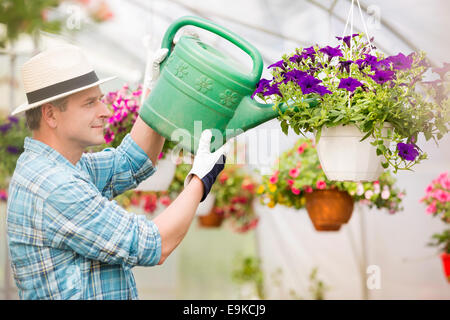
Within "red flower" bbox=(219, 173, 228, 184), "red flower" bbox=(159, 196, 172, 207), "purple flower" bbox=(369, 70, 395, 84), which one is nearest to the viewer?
"purple flower" bbox=(369, 70, 395, 84)

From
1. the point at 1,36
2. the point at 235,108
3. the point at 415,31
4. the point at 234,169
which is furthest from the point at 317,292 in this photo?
the point at 235,108

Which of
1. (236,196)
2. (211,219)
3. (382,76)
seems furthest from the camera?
(211,219)

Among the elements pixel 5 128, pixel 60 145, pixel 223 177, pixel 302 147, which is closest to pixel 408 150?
pixel 60 145

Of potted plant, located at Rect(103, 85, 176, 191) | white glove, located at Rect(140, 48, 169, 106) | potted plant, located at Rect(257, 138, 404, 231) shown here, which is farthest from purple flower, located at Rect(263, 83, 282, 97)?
potted plant, located at Rect(257, 138, 404, 231)

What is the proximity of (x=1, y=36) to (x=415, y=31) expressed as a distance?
2.40 m

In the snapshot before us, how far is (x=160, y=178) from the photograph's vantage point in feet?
6.56

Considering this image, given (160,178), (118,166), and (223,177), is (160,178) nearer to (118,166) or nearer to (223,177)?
(118,166)

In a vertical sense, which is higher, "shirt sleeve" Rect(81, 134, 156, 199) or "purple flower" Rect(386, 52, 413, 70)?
"purple flower" Rect(386, 52, 413, 70)

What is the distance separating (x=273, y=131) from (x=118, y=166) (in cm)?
68

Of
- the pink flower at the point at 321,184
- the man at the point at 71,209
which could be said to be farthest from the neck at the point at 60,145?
the pink flower at the point at 321,184

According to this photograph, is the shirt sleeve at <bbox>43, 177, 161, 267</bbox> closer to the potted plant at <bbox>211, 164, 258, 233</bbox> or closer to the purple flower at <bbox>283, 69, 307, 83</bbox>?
the purple flower at <bbox>283, 69, 307, 83</bbox>

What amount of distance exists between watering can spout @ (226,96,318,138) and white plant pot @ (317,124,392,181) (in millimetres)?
102

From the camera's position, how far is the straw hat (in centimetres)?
129
